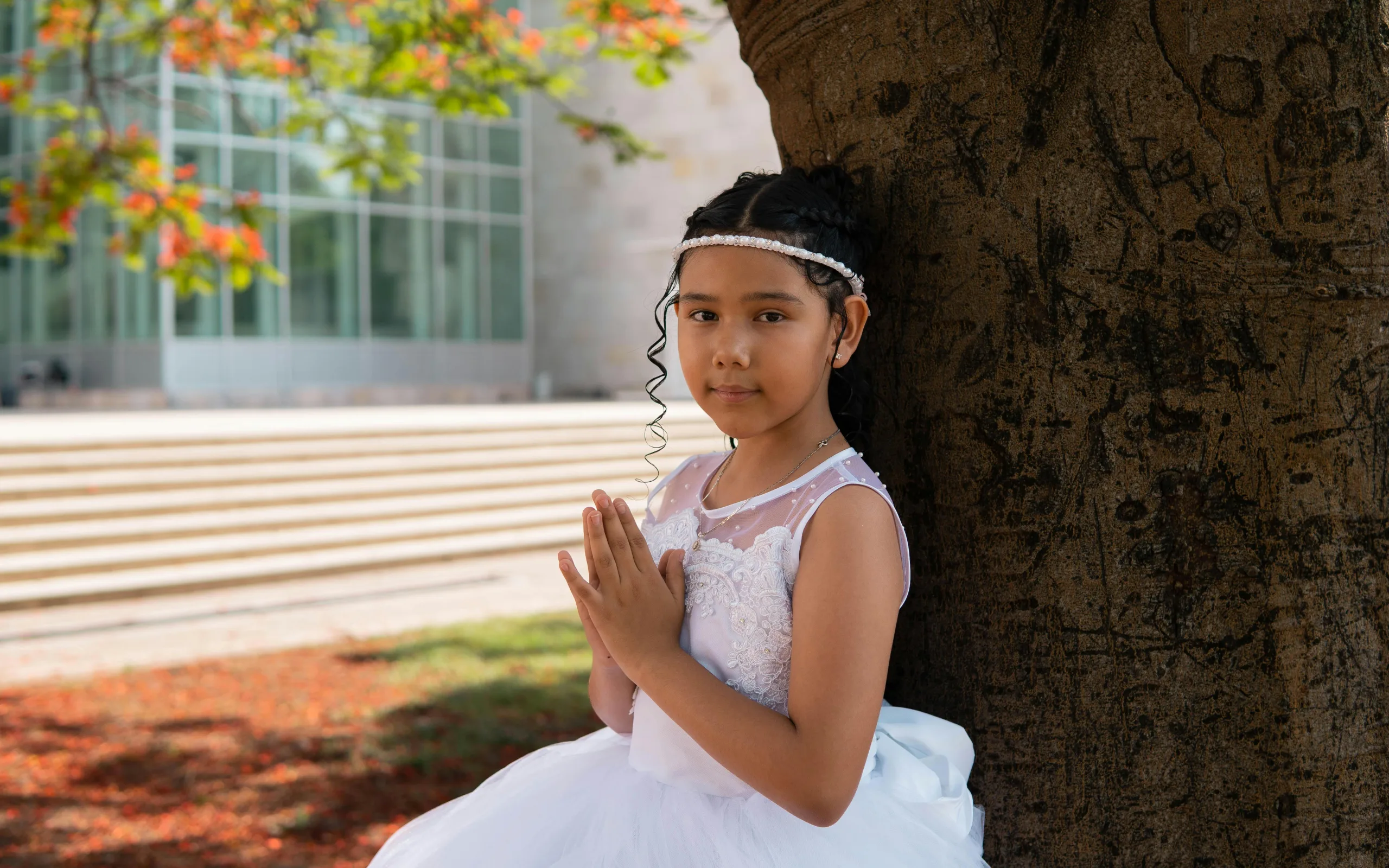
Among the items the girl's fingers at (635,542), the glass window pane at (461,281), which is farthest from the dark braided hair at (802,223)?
the glass window pane at (461,281)

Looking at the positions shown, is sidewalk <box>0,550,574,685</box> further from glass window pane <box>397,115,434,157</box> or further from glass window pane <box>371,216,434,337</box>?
glass window pane <box>397,115,434,157</box>

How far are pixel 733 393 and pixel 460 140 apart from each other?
22.2 meters

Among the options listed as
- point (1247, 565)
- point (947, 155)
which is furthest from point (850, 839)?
point (947, 155)

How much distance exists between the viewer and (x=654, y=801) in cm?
168

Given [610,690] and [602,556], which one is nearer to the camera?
[602,556]

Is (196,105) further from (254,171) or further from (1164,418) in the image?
(1164,418)

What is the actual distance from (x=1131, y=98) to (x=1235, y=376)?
0.44 m

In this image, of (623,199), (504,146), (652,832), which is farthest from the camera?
(623,199)

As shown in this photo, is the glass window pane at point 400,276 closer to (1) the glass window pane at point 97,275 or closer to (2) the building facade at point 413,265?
(2) the building facade at point 413,265

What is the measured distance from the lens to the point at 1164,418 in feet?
5.58

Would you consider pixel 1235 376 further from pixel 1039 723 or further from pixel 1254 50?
pixel 1039 723

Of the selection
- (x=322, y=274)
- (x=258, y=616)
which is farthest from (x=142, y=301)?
(x=258, y=616)

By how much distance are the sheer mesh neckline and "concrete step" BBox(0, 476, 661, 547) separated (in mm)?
4992

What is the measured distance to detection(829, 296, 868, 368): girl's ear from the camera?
1.75 metres
